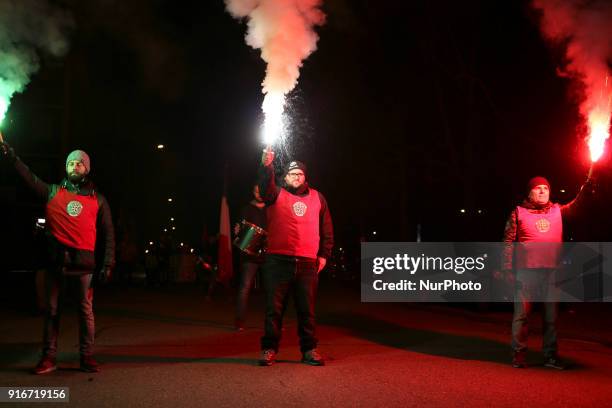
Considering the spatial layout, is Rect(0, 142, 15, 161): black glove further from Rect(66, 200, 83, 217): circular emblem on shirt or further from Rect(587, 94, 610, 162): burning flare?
Rect(587, 94, 610, 162): burning flare

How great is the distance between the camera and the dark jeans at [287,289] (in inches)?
286

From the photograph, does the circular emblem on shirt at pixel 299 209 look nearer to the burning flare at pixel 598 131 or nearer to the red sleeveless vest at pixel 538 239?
the red sleeveless vest at pixel 538 239

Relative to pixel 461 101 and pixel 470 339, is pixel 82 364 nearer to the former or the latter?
pixel 470 339

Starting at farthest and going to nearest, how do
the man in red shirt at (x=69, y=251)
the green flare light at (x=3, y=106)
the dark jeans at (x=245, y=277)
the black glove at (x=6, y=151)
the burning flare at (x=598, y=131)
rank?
the dark jeans at (x=245, y=277)
the burning flare at (x=598, y=131)
the green flare light at (x=3, y=106)
the man in red shirt at (x=69, y=251)
the black glove at (x=6, y=151)

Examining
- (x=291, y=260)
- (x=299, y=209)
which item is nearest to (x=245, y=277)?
(x=291, y=260)

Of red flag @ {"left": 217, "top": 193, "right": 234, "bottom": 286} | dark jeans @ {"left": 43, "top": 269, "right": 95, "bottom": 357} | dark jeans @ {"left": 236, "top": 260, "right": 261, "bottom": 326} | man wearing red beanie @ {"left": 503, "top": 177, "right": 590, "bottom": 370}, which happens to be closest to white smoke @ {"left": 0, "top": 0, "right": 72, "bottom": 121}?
dark jeans @ {"left": 43, "top": 269, "right": 95, "bottom": 357}

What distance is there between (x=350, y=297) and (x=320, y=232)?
36.2 ft

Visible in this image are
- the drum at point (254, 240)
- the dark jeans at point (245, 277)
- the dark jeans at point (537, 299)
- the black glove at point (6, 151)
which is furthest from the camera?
the dark jeans at point (245, 277)

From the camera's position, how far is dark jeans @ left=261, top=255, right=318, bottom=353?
286 inches

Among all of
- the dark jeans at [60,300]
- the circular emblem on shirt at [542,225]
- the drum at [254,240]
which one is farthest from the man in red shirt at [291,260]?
the circular emblem on shirt at [542,225]

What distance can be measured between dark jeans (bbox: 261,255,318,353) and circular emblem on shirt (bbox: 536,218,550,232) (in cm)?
269

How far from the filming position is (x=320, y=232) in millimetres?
7637

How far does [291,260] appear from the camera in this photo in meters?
7.25

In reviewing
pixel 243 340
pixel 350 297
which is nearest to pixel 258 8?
pixel 243 340
